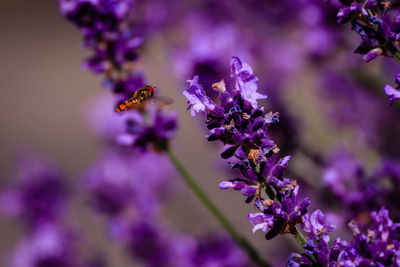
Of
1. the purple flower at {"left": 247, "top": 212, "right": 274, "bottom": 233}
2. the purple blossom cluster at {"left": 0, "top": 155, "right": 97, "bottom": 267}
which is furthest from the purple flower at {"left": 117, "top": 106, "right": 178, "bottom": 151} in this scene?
the purple blossom cluster at {"left": 0, "top": 155, "right": 97, "bottom": 267}

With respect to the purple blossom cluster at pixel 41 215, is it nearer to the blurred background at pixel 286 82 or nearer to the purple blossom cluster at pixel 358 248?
the blurred background at pixel 286 82

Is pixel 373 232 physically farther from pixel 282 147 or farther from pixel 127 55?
pixel 282 147

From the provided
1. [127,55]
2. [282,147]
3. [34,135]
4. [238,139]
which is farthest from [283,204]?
[34,135]

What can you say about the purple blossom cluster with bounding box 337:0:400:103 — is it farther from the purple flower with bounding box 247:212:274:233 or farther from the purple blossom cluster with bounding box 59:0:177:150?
the purple blossom cluster with bounding box 59:0:177:150

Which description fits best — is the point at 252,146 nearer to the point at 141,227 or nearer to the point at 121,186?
the point at 141,227

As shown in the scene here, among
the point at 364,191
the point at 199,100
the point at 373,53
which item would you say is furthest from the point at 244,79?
the point at 364,191

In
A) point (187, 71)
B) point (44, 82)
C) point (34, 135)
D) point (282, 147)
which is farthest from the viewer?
point (44, 82)

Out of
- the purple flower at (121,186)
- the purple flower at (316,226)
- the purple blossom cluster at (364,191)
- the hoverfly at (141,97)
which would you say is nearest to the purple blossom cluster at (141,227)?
the purple flower at (121,186)
